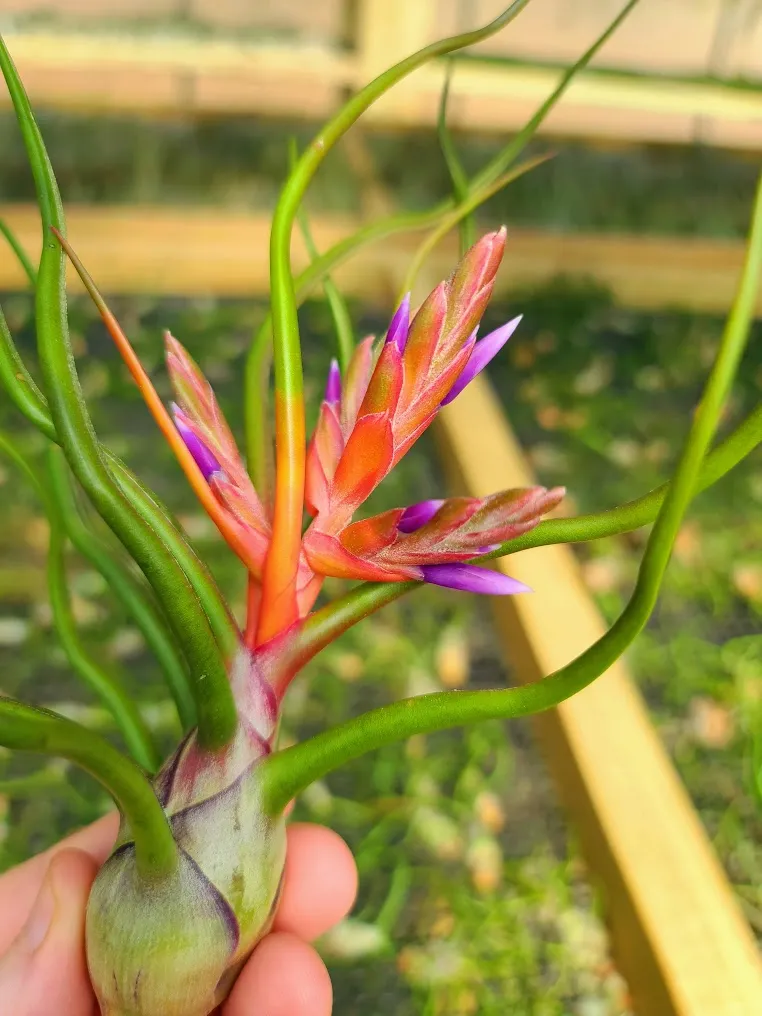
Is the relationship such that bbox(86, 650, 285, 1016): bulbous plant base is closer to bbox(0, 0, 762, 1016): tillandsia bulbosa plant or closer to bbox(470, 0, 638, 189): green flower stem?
bbox(0, 0, 762, 1016): tillandsia bulbosa plant

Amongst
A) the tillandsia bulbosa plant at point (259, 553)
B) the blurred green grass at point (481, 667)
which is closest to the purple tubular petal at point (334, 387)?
the tillandsia bulbosa plant at point (259, 553)

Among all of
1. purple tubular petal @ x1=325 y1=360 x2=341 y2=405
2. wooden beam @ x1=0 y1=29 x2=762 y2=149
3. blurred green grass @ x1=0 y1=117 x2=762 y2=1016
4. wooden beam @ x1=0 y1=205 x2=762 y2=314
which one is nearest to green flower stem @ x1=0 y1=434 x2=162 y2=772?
purple tubular petal @ x1=325 y1=360 x2=341 y2=405

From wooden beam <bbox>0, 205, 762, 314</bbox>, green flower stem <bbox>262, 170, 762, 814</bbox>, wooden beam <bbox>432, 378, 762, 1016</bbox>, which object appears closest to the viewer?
green flower stem <bbox>262, 170, 762, 814</bbox>

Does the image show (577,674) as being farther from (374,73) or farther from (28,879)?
(374,73)

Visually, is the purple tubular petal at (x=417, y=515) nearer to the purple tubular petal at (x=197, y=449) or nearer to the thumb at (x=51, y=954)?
the purple tubular petal at (x=197, y=449)

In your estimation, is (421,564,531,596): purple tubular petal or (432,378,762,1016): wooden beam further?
(432,378,762,1016): wooden beam

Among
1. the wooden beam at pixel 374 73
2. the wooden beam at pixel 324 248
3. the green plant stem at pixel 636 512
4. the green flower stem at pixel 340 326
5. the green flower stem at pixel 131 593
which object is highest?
the wooden beam at pixel 374 73

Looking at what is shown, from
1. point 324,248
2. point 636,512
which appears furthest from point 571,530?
point 324,248
